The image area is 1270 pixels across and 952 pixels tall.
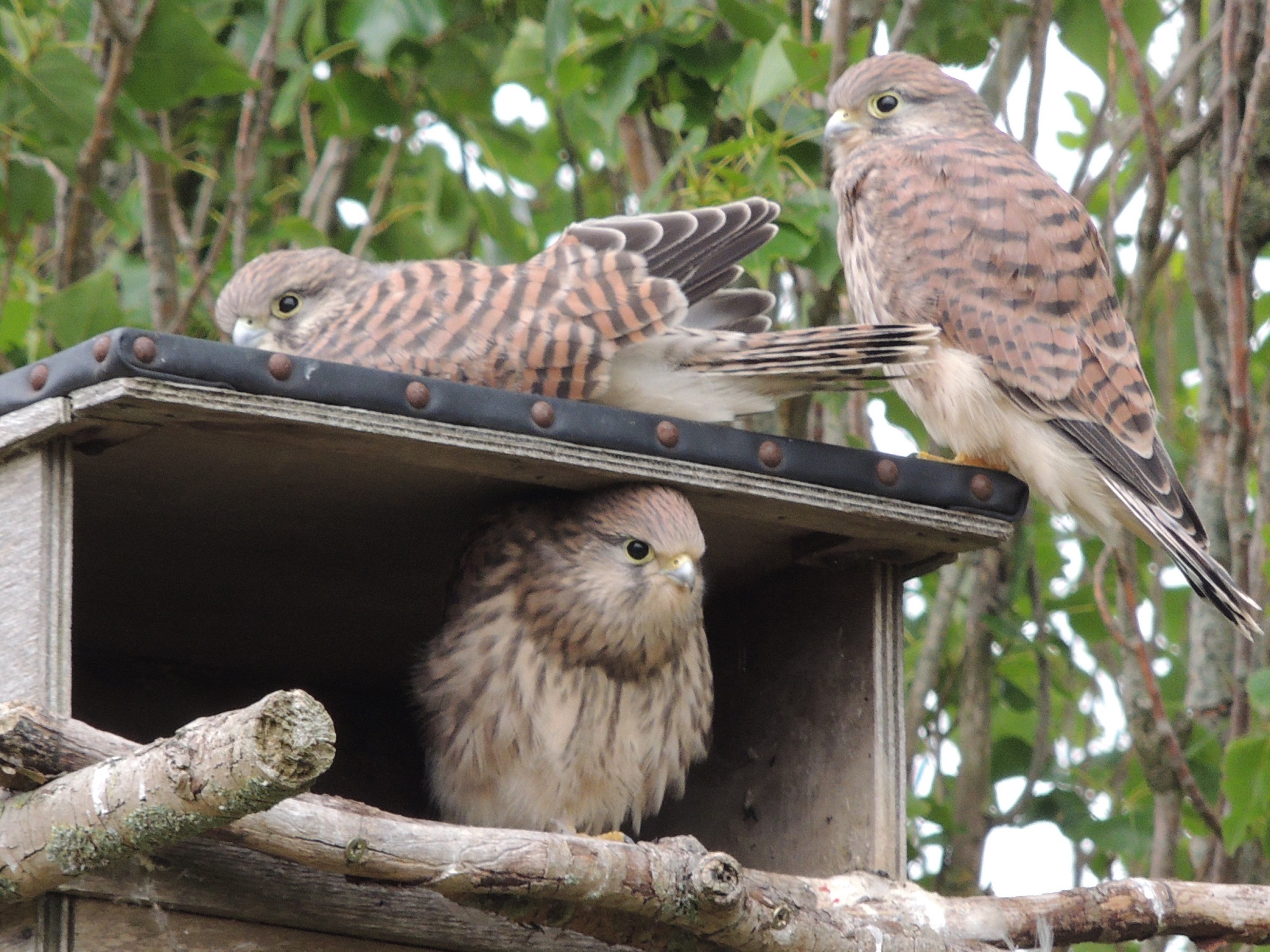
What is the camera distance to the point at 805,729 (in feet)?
9.84

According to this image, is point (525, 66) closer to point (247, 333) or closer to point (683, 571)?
point (247, 333)

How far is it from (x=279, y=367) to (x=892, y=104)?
2.22 m

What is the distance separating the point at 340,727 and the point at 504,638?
102 cm

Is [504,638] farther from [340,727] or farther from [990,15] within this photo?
[990,15]

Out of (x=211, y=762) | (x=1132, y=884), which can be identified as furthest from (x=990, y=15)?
(x=211, y=762)

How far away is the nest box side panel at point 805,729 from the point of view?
2812 millimetres

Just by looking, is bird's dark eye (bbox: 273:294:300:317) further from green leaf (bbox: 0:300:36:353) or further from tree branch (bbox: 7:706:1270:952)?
green leaf (bbox: 0:300:36:353)

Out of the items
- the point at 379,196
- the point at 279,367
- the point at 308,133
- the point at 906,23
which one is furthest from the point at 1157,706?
the point at 308,133

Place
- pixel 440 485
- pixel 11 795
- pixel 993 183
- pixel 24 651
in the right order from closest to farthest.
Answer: pixel 11 795 → pixel 24 651 → pixel 440 485 → pixel 993 183

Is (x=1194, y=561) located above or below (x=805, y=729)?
above

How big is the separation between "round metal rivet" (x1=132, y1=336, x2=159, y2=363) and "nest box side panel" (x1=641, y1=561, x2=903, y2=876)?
1.26m

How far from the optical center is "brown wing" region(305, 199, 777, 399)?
2770 millimetres

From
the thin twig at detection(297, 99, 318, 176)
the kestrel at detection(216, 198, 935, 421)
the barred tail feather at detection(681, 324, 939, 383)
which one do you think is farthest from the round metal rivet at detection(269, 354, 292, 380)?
the thin twig at detection(297, 99, 318, 176)

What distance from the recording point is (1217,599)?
3.06m
